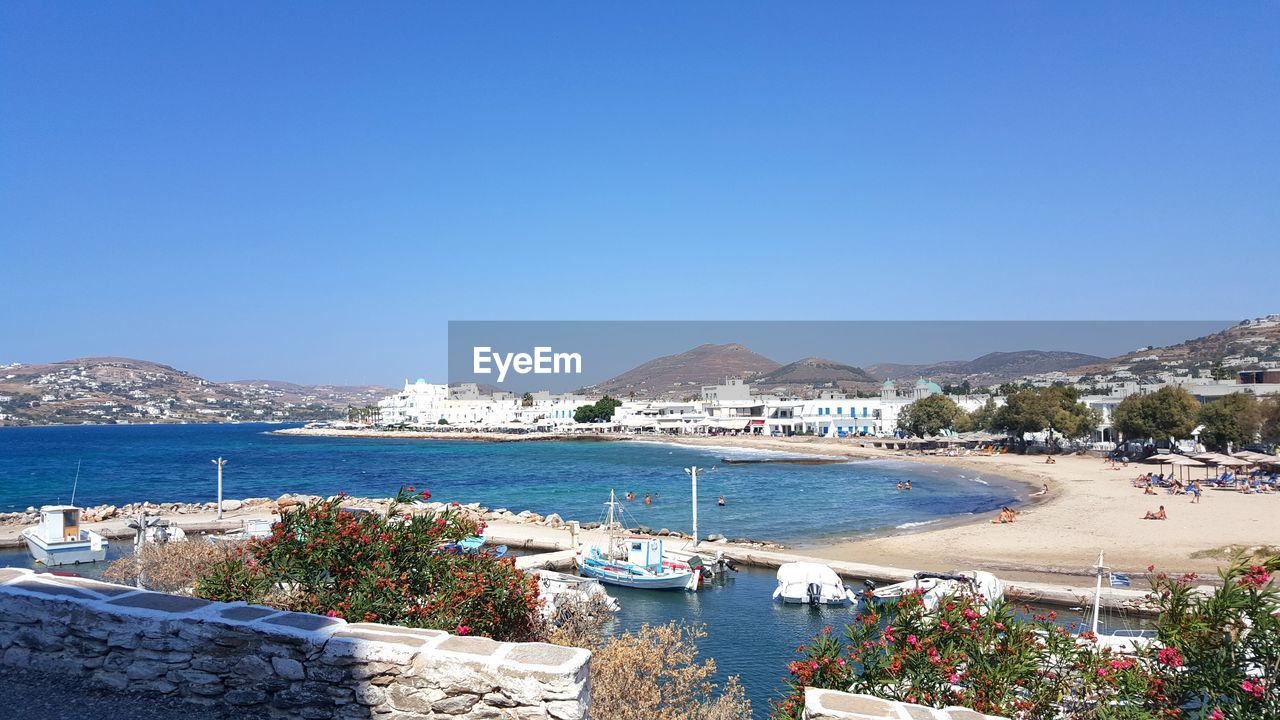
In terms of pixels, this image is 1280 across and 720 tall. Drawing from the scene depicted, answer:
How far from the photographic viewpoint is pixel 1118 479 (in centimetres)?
4625

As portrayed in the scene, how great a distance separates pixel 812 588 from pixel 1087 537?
13.9 metres

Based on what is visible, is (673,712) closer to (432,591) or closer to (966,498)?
(432,591)

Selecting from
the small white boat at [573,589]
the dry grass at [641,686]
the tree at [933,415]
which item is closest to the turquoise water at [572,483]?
the small white boat at [573,589]

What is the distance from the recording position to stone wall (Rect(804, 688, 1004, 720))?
4.17m

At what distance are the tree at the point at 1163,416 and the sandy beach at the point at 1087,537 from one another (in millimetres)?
12064

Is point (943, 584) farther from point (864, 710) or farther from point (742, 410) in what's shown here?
point (742, 410)

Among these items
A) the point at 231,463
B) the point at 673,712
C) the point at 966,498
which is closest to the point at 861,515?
the point at 966,498

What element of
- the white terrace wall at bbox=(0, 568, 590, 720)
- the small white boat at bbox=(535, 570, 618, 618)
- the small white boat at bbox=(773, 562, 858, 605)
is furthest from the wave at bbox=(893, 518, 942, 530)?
the white terrace wall at bbox=(0, 568, 590, 720)

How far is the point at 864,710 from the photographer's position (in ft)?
13.9

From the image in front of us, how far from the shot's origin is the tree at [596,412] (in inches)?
5502

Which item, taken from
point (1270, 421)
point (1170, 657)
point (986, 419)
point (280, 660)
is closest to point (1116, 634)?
point (1170, 657)

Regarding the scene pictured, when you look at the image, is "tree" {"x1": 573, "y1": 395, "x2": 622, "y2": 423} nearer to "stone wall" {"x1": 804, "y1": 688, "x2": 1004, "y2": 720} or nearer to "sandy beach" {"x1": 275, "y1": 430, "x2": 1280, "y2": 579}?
"sandy beach" {"x1": 275, "y1": 430, "x2": 1280, "y2": 579}

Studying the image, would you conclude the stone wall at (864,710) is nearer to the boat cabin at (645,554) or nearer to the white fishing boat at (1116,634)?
the white fishing boat at (1116,634)

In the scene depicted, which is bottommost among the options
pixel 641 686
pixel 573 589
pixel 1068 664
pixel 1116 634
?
pixel 573 589
